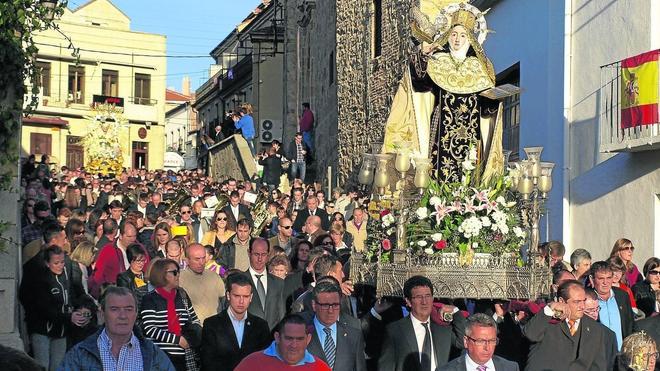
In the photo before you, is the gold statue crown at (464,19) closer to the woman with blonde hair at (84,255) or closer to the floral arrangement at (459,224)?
the floral arrangement at (459,224)

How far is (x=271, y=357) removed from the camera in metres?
6.52

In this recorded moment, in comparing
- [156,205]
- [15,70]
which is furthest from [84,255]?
[156,205]

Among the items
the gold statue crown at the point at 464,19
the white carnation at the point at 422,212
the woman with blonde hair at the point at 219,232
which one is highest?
the gold statue crown at the point at 464,19

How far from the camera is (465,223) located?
9766 mm

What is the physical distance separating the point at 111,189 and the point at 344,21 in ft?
33.6

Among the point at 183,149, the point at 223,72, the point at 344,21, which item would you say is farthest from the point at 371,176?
the point at 183,149

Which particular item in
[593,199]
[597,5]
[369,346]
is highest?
[597,5]

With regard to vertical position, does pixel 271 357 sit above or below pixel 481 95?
below

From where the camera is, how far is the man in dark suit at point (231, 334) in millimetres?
8062

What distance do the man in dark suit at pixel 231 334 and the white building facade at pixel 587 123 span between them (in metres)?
8.53

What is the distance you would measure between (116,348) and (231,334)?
65.5 inches

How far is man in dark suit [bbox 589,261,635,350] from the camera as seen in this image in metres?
9.42

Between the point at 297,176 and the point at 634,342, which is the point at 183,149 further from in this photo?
the point at 634,342

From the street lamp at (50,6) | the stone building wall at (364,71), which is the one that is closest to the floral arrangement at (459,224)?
the street lamp at (50,6)
